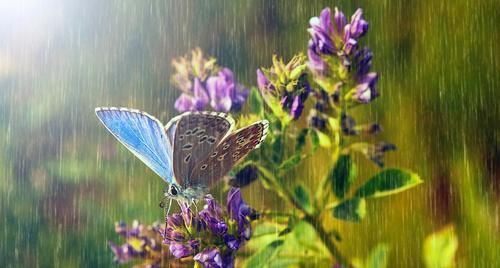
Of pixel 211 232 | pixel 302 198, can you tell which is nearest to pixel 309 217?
pixel 302 198

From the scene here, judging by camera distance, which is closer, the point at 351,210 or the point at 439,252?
the point at 351,210

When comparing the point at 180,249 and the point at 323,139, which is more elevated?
the point at 323,139

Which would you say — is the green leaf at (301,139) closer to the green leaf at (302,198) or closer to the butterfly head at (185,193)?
the green leaf at (302,198)

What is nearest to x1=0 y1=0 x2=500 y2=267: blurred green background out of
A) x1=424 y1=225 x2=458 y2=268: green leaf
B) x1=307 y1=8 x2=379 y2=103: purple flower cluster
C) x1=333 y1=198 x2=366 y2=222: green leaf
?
x1=424 y1=225 x2=458 y2=268: green leaf

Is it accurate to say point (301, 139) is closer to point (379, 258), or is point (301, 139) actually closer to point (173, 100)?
point (379, 258)

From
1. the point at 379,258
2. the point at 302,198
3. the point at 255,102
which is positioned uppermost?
the point at 255,102

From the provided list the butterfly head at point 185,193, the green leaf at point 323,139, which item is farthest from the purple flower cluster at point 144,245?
the green leaf at point 323,139
